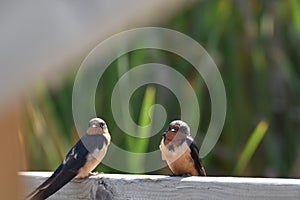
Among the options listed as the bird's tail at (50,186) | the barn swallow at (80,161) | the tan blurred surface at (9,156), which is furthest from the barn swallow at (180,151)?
the tan blurred surface at (9,156)

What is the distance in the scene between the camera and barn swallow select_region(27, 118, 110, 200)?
1484 millimetres

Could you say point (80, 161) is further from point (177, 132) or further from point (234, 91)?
point (234, 91)

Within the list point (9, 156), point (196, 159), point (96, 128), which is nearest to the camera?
point (9, 156)

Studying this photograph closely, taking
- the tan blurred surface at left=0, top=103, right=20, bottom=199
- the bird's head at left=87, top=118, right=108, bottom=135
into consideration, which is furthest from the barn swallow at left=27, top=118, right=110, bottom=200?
the tan blurred surface at left=0, top=103, right=20, bottom=199

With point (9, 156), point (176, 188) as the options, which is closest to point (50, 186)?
point (176, 188)

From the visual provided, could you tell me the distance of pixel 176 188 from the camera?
4.50ft

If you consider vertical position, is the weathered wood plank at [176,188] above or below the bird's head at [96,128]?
above

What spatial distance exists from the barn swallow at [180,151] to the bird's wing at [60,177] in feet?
0.71

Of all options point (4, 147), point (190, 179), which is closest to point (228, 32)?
point (190, 179)

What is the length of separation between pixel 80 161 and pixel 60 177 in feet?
0.85

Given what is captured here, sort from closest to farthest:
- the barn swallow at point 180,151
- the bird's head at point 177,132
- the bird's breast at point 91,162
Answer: the bird's breast at point 91,162
the barn swallow at point 180,151
the bird's head at point 177,132

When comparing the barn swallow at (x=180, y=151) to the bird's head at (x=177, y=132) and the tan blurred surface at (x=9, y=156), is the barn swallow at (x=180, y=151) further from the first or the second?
the tan blurred surface at (x=9, y=156)

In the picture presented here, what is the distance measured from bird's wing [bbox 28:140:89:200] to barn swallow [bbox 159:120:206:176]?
0.22 meters

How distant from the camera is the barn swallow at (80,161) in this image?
4.87 feet
